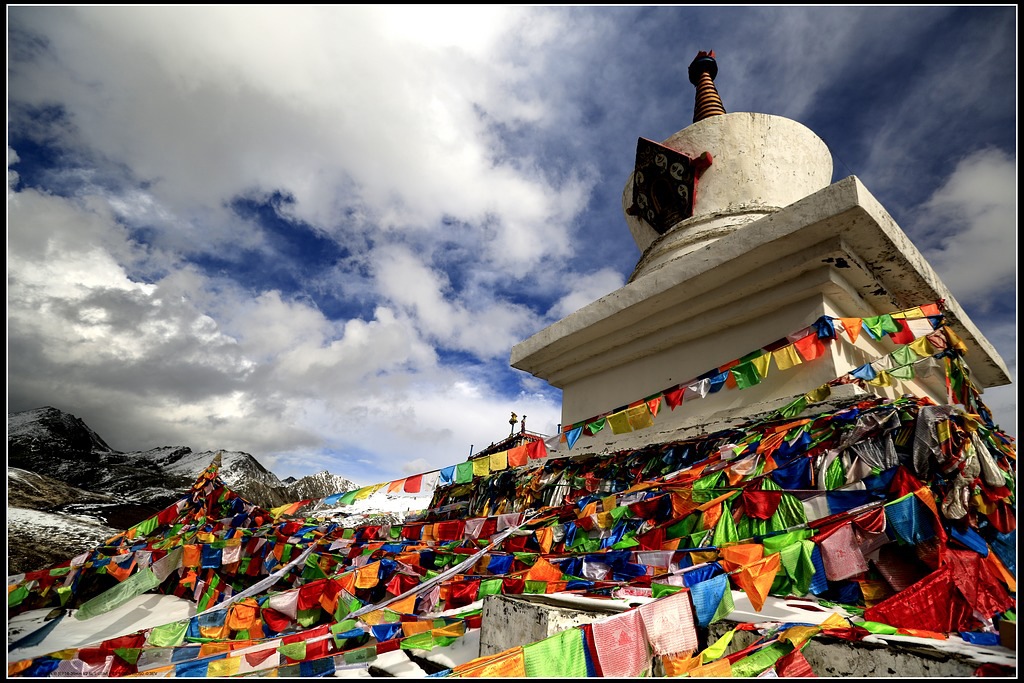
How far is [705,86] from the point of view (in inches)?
345

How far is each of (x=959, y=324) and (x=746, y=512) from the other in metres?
3.90

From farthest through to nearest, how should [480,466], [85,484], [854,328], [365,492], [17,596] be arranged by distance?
[85,484] < [365,492] < [480,466] < [17,596] < [854,328]

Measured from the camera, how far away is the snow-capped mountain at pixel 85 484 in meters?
5.12

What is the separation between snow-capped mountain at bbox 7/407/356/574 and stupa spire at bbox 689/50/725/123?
843 cm

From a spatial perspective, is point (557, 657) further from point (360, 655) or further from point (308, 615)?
point (308, 615)

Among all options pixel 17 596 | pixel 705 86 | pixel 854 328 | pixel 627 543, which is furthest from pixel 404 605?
pixel 705 86

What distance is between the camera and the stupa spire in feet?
27.3

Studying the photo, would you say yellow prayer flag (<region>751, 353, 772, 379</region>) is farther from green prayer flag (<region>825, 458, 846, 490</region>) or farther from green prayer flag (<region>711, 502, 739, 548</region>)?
green prayer flag (<region>711, 502, 739, 548</region>)

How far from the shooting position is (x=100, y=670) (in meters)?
2.25

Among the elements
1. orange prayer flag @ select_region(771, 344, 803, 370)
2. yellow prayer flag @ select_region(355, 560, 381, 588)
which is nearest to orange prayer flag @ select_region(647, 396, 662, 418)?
orange prayer flag @ select_region(771, 344, 803, 370)

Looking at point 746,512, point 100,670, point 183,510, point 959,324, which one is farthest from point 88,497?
Result: point 959,324

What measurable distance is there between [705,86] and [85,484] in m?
12.5

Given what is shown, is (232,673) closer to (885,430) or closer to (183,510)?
(885,430)

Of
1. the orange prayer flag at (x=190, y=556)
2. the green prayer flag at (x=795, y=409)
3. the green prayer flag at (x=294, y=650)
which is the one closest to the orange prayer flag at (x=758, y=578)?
the green prayer flag at (x=294, y=650)
